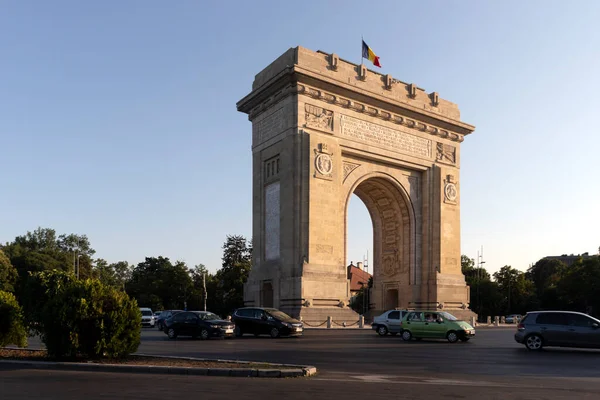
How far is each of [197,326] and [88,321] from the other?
12.4 metres

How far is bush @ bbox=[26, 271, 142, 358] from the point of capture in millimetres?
13352

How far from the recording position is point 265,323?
2625 centimetres

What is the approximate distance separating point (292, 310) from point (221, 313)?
107ft

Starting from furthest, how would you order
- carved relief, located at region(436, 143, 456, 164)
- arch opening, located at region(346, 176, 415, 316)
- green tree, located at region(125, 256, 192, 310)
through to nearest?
1. green tree, located at region(125, 256, 192, 310)
2. carved relief, located at region(436, 143, 456, 164)
3. arch opening, located at region(346, 176, 415, 316)

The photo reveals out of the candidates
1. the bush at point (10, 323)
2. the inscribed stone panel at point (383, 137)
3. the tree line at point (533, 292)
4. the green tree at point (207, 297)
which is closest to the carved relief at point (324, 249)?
the inscribed stone panel at point (383, 137)

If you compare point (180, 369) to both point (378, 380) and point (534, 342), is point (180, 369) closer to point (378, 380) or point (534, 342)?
point (378, 380)

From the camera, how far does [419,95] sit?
43.5m

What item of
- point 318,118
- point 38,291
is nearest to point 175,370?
point 38,291

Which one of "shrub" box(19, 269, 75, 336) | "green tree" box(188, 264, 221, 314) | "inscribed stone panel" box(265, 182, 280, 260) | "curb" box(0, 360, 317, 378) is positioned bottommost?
"green tree" box(188, 264, 221, 314)

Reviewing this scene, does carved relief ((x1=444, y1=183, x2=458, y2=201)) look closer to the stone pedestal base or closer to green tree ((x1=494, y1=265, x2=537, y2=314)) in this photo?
the stone pedestal base

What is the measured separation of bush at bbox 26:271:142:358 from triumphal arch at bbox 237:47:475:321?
20388mm

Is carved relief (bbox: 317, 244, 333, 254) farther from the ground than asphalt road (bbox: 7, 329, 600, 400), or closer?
farther from the ground

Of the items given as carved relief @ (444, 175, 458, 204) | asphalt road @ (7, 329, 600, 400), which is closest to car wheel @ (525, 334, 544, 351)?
asphalt road @ (7, 329, 600, 400)

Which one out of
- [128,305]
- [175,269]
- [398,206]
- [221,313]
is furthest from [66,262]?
[128,305]
